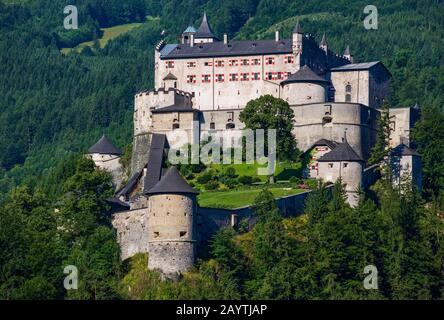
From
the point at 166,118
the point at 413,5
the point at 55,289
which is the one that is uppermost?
the point at 413,5

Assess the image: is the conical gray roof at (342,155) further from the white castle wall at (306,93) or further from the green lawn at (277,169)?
the white castle wall at (306,93)

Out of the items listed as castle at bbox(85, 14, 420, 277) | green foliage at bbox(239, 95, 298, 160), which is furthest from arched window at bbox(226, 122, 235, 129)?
green foliage at bbox(239, 95, 298, 160)

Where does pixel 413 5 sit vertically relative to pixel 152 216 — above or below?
above

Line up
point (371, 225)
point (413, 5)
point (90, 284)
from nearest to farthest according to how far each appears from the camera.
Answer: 1. point (90, 284)
2. point (371, 225)
3. point (413, 5)

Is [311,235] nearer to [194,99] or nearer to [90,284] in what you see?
[90,284]

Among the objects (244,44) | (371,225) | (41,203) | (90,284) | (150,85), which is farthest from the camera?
(150,85)

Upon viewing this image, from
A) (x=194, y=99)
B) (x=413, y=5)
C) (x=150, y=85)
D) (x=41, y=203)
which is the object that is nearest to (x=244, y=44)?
(x=194, y=99)
